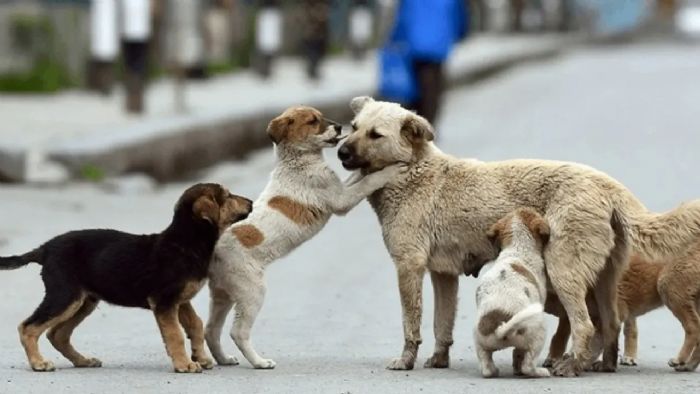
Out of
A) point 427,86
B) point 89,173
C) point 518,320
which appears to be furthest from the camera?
point 427,86

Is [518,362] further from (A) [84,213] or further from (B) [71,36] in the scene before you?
(B) [71,36]

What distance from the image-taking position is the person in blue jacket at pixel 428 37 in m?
19.0

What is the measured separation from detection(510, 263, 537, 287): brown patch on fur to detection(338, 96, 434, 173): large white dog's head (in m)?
0.87

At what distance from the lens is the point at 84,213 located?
47.8ft

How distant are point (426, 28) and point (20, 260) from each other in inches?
435

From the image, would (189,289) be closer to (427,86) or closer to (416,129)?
(416,129)

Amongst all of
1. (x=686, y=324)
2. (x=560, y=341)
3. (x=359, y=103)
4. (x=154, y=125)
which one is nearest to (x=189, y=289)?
(x=359, y=103)

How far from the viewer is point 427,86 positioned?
19.3m

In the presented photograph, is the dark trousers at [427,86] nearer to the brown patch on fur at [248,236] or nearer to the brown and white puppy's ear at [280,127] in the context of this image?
the brown and white puppy's ear at [280,127]

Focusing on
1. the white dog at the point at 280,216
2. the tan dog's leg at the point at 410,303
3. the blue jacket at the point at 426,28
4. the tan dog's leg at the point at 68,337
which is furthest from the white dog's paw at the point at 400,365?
the blue jacket at the point at 426,28

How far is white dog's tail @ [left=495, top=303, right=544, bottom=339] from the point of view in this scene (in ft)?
25.2

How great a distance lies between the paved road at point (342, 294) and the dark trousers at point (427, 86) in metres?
0.84

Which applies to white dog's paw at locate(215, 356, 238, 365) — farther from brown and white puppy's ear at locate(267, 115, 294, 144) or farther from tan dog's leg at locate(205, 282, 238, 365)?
brown and white puppy's ear at locate(267, 115, 294, 144)

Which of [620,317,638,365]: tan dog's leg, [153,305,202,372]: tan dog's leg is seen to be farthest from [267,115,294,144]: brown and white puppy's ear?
[620,317,638,365]: tan dog's leg
